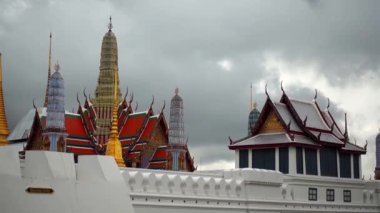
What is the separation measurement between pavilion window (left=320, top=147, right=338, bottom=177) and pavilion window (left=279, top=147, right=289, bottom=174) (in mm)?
2473

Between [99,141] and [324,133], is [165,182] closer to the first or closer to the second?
[324,133]

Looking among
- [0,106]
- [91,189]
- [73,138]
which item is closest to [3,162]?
[91,189]

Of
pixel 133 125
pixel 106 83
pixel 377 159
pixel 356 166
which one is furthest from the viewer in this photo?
pixel 106 83

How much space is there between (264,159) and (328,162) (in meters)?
3.66

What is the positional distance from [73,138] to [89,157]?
2707 centimetres

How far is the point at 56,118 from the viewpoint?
40438 mm

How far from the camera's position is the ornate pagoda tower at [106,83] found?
50.5 meters

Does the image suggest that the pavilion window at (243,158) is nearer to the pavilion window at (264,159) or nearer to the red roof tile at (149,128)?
the pavilion window at (264,159)

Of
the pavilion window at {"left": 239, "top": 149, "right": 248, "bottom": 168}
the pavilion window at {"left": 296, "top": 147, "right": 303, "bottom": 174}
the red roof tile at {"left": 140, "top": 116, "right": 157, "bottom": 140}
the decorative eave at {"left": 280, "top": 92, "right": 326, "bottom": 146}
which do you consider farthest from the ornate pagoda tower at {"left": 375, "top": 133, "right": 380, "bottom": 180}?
the red roof tile at {"left": 140, "top": 116, "right": 157, "bottom": 140}

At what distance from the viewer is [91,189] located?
20719 mm

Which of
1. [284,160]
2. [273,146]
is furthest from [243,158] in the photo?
[284,160]

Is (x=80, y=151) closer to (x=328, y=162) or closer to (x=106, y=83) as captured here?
(x=106, y=83)

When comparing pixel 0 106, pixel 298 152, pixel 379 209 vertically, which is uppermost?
pixel 0 106

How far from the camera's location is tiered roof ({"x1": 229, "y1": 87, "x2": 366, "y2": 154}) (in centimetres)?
3409
